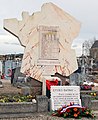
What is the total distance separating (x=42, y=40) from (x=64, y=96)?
3430 millimetres

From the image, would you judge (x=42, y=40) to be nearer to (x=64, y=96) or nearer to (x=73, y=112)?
(x=64, y=96)

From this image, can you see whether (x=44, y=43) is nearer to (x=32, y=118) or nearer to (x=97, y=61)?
(x=32, y=118)

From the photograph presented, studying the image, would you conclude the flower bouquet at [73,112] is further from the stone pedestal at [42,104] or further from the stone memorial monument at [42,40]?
the stone memorial monument at [42,40]

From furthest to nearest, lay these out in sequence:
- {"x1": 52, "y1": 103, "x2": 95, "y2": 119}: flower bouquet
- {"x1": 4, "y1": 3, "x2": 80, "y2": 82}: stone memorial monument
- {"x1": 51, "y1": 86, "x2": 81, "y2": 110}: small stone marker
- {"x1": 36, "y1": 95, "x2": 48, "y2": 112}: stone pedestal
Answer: {"x1": 4, "y1": 3, "x2": 80, "y2": 82}: stone memorial monument
{"x1": 51, "y1": 86, "x2": 81, "y2": 110}: small stone marker
{"x1": 36, "y1": 95, "x2": 48, "y2": 112}: stone pedestal
{"x1": 52, "y1": 103, "x2": 95, "y2": 119}: flower bouquet

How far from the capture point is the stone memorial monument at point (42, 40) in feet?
39.0

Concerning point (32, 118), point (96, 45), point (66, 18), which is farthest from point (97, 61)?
point (32, 118)

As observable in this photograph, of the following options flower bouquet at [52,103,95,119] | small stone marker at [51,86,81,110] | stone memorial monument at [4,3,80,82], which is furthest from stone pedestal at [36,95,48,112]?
stone memorial monument at [4,3,80,82]

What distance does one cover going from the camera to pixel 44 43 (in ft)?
39.3

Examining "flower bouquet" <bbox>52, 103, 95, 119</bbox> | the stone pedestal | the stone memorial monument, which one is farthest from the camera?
the stone memorial monument

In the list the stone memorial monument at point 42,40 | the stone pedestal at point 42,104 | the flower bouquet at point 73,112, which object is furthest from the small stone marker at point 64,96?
the stone memorial monument at point 42,40

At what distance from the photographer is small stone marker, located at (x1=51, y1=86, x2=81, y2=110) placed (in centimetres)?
940

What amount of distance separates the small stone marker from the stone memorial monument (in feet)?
8.09

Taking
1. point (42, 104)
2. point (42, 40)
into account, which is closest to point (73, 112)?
point (42, 104)

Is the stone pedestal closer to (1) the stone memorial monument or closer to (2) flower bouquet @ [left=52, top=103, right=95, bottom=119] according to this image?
(2) flower bouquet @ [left=52, top=103, right=95, bottom=119]
